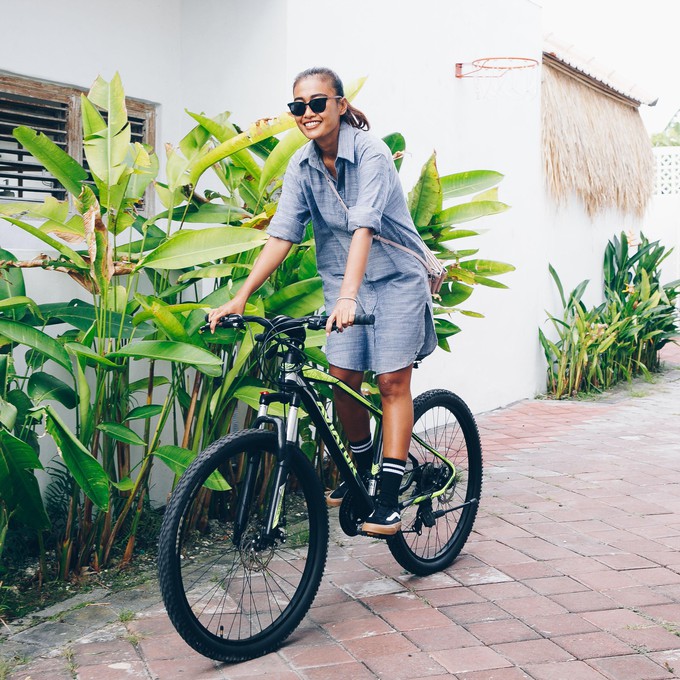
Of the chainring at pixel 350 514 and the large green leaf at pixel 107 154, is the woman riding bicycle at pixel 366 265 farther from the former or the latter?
the large green leaf at pixel 107 154

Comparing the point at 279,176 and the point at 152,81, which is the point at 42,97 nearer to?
the point at 152,81

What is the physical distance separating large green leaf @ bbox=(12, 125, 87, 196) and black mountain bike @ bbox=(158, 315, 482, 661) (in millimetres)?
1008

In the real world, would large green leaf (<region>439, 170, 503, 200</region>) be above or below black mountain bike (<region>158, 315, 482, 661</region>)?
above

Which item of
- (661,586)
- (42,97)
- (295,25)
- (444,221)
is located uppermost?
(295,25)

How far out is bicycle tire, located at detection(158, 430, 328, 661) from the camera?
112 inches

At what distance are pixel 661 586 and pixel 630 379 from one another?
5.39 meters

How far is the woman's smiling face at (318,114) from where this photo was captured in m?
3.18

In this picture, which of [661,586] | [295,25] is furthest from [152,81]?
[661,586]

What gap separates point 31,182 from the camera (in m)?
4.83

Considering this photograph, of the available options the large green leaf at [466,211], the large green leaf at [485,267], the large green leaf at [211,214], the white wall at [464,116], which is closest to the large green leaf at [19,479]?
the large green leaf at [211,214]

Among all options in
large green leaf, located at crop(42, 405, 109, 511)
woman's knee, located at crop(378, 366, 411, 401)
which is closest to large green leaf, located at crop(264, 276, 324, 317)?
woman's knee, located at crop(378, 366, 411, 401)

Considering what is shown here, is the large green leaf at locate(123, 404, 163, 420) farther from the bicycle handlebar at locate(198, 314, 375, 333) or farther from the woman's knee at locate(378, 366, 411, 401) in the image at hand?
the woman's knee at locate(378, 366, 411, 401)

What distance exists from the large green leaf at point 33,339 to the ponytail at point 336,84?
→ 51.2 inches

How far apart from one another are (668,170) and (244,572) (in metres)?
13.8
